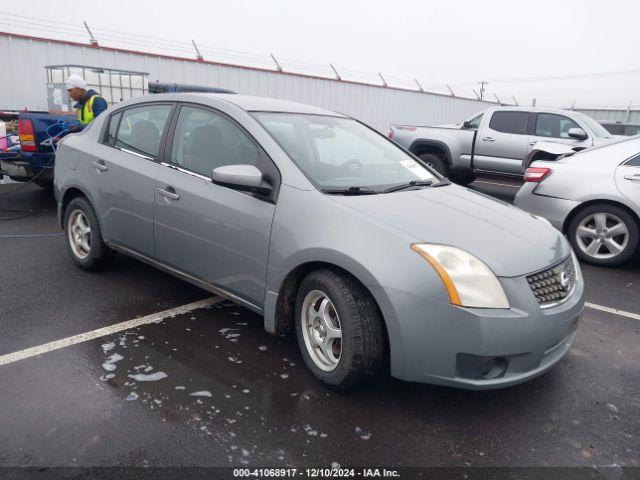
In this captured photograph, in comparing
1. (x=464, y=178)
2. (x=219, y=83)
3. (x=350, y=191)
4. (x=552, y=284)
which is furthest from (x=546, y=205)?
(x=219, y=83)

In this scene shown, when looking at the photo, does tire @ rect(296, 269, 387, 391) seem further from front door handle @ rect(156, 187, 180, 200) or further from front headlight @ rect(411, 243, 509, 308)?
front door handle @ rect(156, 187, 180, 200)

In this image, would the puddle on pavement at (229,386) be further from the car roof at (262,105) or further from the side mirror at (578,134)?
the side mirror at (578,134)

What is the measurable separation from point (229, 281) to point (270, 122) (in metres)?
1.09

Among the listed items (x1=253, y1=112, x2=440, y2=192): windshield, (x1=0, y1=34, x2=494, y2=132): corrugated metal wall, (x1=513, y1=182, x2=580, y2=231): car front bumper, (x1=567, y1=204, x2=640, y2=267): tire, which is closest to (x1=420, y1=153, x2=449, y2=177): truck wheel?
(x1=513, y1=182, x2=580, y2=231): car front bumper

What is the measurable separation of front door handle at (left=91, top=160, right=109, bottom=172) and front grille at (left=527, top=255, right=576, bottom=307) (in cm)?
328

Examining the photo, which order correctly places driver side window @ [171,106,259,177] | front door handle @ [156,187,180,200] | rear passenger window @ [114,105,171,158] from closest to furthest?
1. driver side window @ [171,106,259,177]
2. front door handle @ [156,187,180,200]
3. rear passenger window @ [114,105,171,158]

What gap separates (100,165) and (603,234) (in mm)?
5029

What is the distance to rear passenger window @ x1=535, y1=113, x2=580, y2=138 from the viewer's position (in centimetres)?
913

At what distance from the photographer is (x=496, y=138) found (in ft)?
31.4

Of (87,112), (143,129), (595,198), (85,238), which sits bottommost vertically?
(85,238)

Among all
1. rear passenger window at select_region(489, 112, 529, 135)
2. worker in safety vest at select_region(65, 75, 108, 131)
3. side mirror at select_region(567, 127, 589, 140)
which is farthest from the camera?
rear passenger window at select_region(489, 112, 529, 135)

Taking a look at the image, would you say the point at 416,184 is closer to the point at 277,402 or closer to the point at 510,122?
the point at 277,402

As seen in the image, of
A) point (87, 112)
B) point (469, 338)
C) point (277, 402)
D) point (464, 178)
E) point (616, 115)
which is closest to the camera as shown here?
point (469, 338)

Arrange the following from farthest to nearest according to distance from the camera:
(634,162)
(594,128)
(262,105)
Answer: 1. (594,128)
2. (634,162)
3. (262,105)
